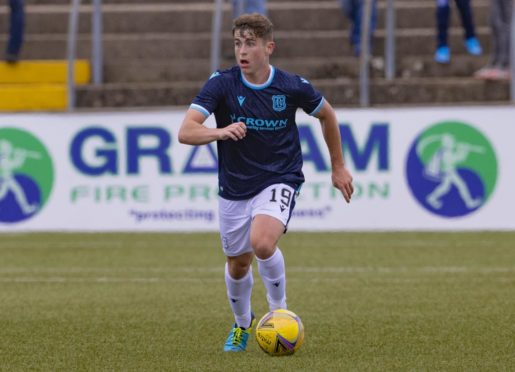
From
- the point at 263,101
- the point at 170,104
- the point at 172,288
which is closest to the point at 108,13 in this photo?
the point at 170,104

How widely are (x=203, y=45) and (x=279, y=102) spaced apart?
11.5 m

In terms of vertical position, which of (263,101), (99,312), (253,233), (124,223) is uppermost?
(263,101)

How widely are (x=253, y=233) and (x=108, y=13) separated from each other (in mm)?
12589

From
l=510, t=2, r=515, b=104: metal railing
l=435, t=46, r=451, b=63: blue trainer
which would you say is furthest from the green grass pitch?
l=435, t=46, r=451, b=63: blue trainer

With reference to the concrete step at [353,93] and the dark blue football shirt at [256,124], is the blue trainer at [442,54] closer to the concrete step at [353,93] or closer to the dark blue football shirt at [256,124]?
the concrete step at [353,93]

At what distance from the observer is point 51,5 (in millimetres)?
20359

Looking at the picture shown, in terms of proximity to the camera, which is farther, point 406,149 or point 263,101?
point 406,149

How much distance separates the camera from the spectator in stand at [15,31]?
17531 mm

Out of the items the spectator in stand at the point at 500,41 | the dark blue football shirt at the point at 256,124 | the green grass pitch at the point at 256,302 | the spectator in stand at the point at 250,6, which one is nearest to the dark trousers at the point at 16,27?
the spectator in stand at the point at 250,6

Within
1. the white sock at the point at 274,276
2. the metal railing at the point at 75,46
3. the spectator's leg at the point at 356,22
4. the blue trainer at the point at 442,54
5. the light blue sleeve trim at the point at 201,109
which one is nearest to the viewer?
the light blue sleeve trim at the point at 201,109

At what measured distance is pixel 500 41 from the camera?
659 inches

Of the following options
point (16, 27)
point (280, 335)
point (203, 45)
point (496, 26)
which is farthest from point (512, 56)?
point (280, 335)

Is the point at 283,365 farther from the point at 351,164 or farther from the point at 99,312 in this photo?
the point at 351,164

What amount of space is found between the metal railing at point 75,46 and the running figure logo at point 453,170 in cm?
421
